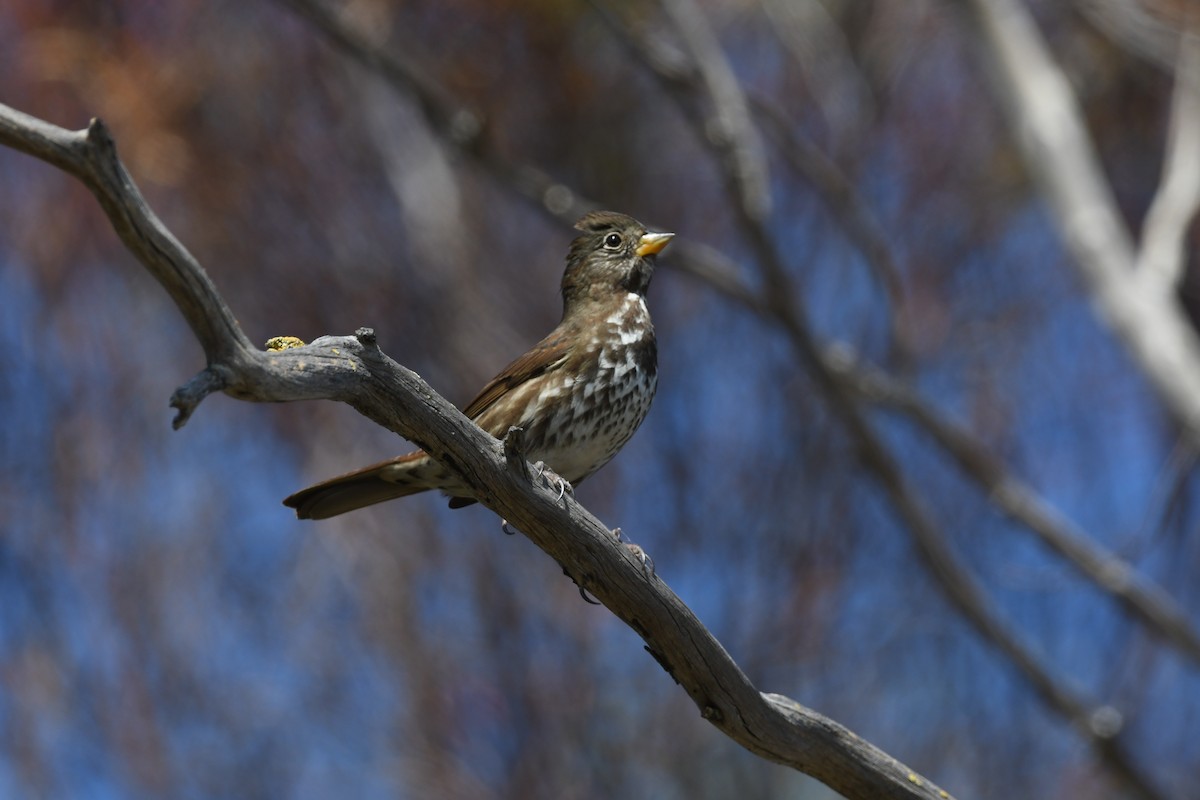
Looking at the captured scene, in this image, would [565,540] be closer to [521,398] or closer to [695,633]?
[695,633]

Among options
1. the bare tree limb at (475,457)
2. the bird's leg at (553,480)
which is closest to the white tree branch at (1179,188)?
the bare tree limb at (475,457)

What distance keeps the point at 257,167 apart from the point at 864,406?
12.7ft

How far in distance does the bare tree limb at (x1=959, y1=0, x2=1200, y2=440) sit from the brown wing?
13.6 ft

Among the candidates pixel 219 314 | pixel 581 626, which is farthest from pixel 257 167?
pixel 219 314

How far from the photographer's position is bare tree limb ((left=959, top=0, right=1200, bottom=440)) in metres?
7.91

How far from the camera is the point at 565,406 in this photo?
4688 mm

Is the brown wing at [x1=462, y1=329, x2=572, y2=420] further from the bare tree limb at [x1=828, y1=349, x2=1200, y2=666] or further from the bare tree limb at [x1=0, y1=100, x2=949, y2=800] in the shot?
the bare tree limb at [x1=828, y1=349, x2=1200, y2=666]

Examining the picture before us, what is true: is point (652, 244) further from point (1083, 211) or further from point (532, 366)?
point (1083, 211)

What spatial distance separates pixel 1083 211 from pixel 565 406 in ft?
15.8

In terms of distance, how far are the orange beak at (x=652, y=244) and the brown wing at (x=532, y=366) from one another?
580 mm

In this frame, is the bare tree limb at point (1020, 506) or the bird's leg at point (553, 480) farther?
the bare tree limb at point (1020, 506)

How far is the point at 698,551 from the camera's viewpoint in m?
8.38

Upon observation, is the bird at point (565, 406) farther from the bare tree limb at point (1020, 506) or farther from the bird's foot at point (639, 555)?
the bare tree limb at point (1020, 506)

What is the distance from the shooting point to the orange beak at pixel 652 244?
529 centimetres
